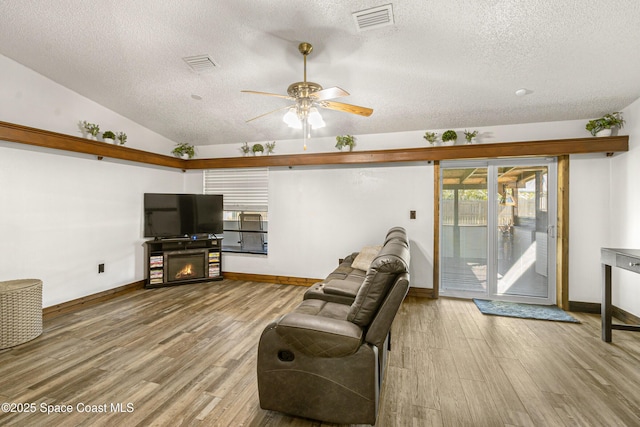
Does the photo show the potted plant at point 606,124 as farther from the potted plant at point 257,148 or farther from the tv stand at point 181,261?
the tv stand at point 181,261

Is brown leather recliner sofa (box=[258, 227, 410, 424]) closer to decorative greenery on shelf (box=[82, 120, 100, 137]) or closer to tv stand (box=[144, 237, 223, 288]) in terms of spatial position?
tv stand (box=[144, 237, 223, 288])

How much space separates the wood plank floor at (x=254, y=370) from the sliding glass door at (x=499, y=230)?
73 centimetres

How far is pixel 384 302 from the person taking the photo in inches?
69.9

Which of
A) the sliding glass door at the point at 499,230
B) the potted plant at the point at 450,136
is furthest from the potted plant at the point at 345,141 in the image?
the sliding glass door at the point at 499,230

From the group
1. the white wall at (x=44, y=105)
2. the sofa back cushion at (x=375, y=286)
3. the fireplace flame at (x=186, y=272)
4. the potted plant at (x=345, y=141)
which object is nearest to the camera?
the sofa back cushion at (x=375, y=286)

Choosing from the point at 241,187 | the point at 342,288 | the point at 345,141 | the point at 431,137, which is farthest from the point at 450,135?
the point at 241,187

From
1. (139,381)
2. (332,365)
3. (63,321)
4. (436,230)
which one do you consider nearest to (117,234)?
(63,321)

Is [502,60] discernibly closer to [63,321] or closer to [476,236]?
[476,236]

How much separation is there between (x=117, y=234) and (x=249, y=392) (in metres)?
3.72

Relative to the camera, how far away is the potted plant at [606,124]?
3.57 m

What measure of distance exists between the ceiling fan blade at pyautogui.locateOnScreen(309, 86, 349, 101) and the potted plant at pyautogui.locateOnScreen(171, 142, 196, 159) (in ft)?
12.5

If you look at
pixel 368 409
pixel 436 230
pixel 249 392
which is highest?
pixel 436 230

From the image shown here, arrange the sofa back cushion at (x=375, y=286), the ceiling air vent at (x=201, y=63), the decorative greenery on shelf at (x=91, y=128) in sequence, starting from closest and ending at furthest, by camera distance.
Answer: the sofa back cushion at (x=375, y=286)
the ceiling air vent at (x=201, y=63)
the decorative greenery on shelf at (x=91, y=128)

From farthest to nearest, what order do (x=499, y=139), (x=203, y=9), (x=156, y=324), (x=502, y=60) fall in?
(x=499, y=139) → (x=156, y=324) → (x=502, y=60) → (x=203, y=9)
